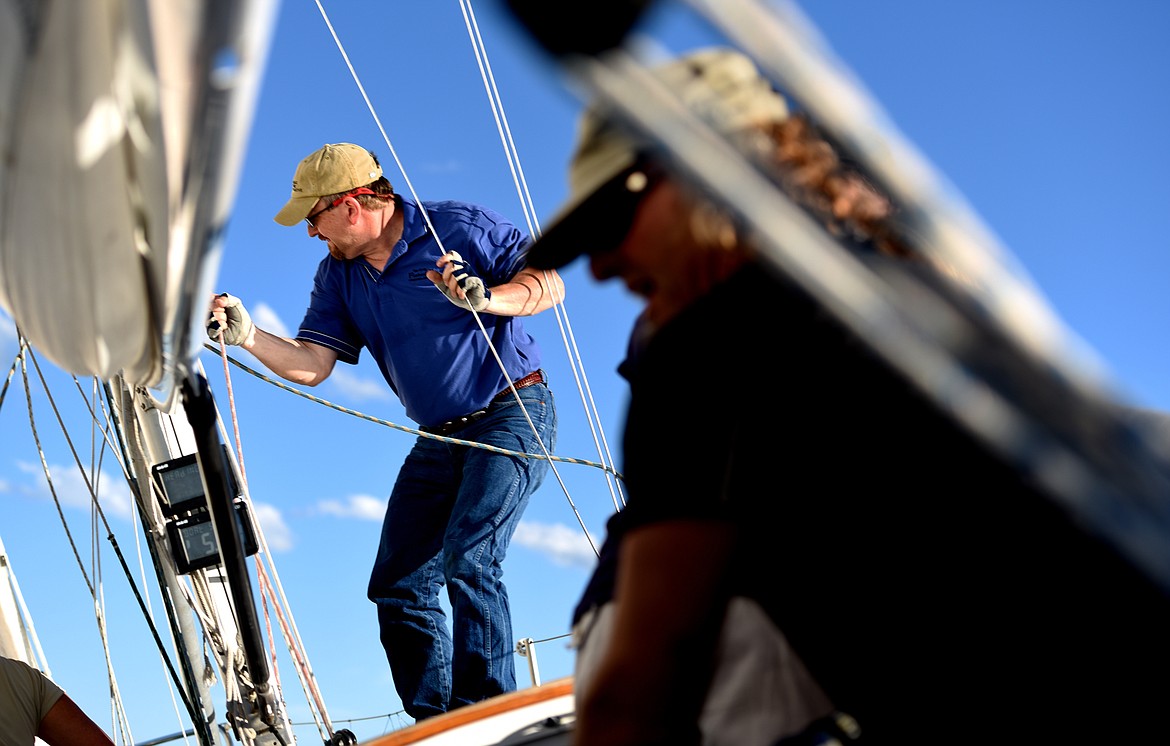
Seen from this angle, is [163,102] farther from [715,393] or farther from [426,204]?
[426,204]

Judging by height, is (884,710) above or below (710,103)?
below

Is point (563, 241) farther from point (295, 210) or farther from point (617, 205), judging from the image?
point (295, 210)

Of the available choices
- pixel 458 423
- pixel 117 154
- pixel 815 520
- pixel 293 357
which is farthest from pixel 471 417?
pixel 815 520

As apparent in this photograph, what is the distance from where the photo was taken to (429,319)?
3004mm

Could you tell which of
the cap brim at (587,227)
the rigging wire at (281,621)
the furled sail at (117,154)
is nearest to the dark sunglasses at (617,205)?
the cap brim at (587,227)

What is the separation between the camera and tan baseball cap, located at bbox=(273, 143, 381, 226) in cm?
294

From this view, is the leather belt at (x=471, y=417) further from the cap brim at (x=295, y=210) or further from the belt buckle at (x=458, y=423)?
the cap brim at (x=295, y=210)

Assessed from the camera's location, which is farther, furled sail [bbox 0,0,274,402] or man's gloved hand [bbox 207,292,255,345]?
man's gloved hand [bbox 207,292,255,345]

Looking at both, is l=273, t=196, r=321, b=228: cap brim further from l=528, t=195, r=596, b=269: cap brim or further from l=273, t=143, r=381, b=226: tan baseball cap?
l=528, t=195, r=596, b=269: cap brim

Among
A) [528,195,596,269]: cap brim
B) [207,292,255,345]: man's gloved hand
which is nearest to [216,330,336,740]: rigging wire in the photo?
[207,292,255,345]: man's gloved hand

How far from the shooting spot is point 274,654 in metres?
2.58

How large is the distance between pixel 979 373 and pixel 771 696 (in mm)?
400

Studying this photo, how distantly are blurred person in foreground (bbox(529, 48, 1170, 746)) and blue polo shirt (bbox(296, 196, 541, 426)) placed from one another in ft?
6.71

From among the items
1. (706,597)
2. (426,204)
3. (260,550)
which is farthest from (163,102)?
(426,204)
